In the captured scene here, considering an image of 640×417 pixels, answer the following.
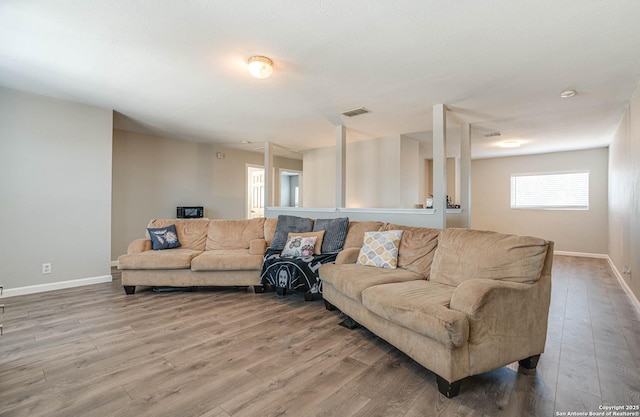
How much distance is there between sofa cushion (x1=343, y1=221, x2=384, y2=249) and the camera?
3.61 metres

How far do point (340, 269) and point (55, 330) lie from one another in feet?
8.25

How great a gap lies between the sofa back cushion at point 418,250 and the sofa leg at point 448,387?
1074 millimetres

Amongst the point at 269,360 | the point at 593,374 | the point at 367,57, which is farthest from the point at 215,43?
the point at 593,374

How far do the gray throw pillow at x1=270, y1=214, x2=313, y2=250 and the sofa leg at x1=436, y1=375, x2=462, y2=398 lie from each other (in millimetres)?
2684

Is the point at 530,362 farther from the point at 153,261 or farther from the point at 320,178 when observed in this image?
the point at 320,178

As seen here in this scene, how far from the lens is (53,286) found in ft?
12.5

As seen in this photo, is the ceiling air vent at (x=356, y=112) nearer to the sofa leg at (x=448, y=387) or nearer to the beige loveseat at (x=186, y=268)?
the beige loveseat at (x=186, y=268)

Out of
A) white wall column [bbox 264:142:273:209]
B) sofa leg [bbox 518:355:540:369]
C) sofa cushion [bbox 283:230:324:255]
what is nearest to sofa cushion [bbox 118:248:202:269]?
sofa cushion [bbox 283:230:324:255]

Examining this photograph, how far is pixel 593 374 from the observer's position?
6.33 feet

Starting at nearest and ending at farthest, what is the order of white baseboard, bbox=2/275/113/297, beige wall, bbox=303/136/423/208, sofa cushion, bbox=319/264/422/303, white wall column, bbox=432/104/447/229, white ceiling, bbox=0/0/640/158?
white ceiling, bbox=0/0/640/158, sofa cushion, bbox=319/264/422/303, white baseboard, bbox=2/275/113/297, white wall column, bbox=432/104/447/229, beige wall, bbox=303/136/423/208

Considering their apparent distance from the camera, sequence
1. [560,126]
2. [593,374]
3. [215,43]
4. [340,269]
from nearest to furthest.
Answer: [593,374] < [215,43] < [340,269] < [560,126]

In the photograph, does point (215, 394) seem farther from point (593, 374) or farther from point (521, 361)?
point (593, 374)

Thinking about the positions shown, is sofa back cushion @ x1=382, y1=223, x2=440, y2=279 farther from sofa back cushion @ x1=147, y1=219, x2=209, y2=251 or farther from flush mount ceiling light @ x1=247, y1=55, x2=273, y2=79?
sofa back cushion @ x1=147, y1=219, x2=209, y2=251

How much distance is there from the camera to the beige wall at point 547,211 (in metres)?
6.42
